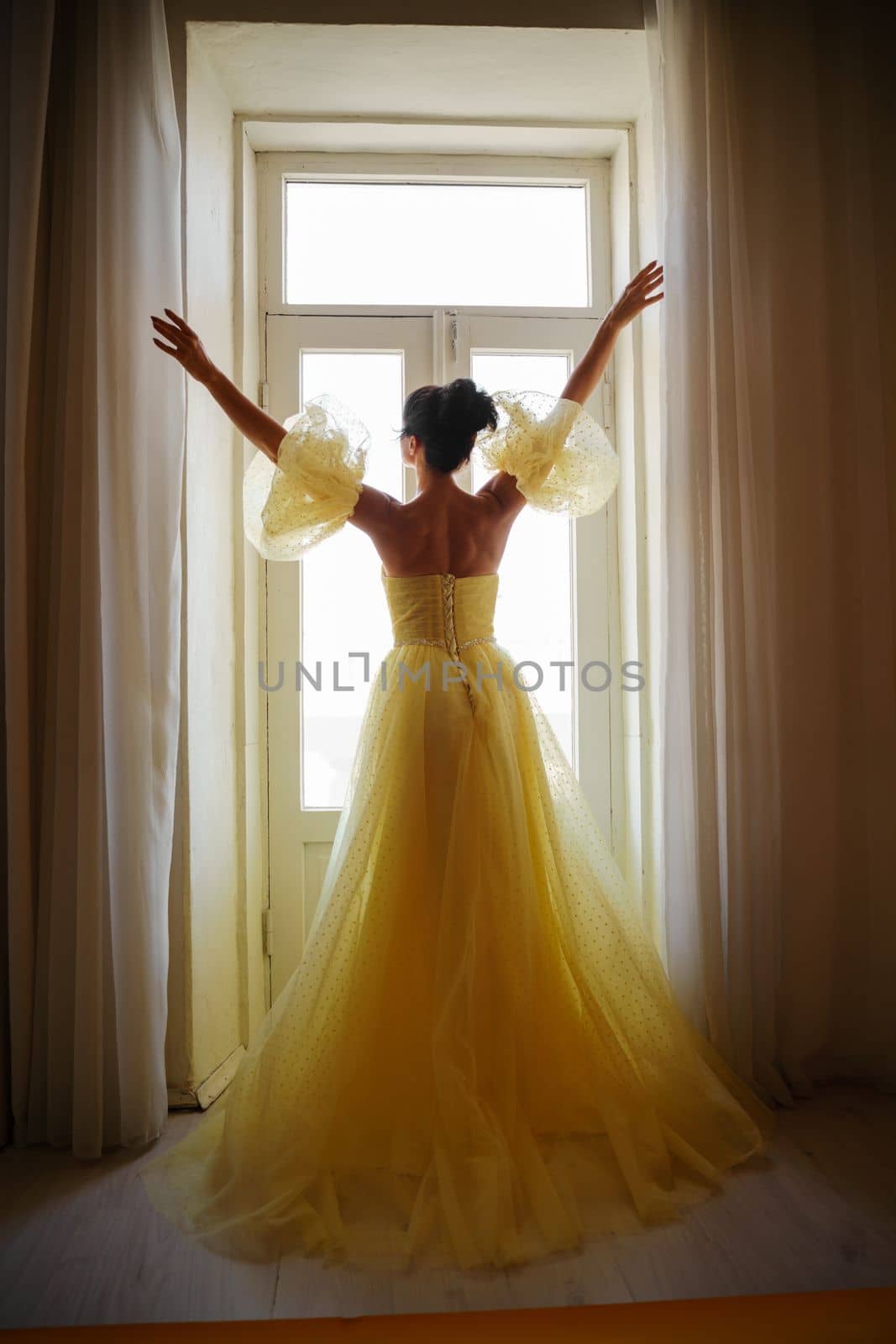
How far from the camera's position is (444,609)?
1.90 meters

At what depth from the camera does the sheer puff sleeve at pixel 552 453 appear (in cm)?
190

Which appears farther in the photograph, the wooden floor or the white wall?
the white wall

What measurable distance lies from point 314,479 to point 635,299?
2.97ft

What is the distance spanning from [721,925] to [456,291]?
76.8 inches

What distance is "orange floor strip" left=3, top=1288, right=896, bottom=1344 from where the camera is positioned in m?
→ 1.24

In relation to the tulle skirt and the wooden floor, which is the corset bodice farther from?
the wooden floor

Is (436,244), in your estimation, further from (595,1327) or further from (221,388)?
(595,1327)

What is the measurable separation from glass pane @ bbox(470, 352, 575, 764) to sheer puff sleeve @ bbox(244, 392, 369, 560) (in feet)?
2.32

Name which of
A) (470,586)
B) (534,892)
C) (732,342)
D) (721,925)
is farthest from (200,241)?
(721,925)

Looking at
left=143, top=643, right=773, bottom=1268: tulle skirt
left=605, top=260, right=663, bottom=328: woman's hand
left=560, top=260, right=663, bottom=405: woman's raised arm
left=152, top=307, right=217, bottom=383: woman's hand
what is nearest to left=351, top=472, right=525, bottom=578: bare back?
left=143, top=643, right=773, bottom=1268: tulle skirt

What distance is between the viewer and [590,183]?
2594 mm

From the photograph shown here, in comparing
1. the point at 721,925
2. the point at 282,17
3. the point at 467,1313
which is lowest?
the point at 467,1313

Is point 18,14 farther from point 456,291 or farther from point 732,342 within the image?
point 732,342

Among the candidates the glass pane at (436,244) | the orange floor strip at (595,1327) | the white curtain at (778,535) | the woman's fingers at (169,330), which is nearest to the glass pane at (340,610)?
the glass pane at (436,244)
